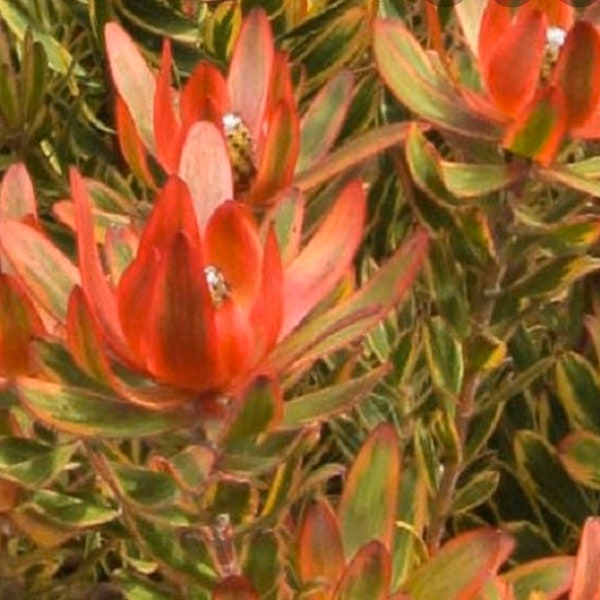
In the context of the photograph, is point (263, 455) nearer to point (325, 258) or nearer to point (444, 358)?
point (325, 258)

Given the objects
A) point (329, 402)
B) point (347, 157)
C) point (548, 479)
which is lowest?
point (548, 479)

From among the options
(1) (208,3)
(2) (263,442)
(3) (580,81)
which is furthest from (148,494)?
(1) (208,3)

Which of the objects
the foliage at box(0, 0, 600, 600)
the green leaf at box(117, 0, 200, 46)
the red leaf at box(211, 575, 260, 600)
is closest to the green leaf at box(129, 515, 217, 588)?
the foliage at box(0, 0, 600, 600)

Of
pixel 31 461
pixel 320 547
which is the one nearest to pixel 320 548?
pixel 320 547

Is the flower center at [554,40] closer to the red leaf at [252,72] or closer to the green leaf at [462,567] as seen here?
the red leaf at [252,72]

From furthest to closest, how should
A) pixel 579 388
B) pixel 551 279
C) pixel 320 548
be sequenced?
1. pixel 579 388
2. pixel 551 279
3. pixel 320 548

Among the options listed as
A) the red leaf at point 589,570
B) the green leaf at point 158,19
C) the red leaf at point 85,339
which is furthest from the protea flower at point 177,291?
the green leaf at point 158,19
